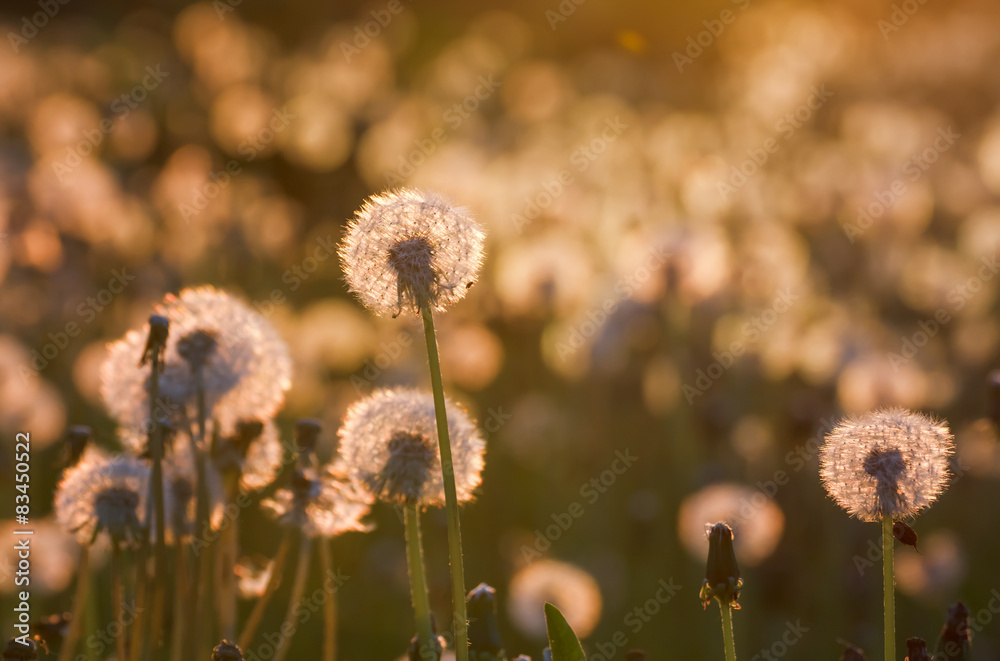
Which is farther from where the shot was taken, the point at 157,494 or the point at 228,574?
the point at 228,574

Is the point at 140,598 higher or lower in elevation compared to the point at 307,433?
lower

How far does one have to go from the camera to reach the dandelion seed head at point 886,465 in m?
A: 2.19

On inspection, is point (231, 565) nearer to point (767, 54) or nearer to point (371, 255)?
point (371, 255)

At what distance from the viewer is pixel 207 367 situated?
2.94 m

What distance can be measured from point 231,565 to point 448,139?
11.0 metres

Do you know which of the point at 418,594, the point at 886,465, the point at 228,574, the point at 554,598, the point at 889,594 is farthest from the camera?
the point at 554,598

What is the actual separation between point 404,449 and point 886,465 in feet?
3.60

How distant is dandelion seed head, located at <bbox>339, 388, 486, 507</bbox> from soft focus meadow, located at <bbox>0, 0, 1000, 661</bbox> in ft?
0.04

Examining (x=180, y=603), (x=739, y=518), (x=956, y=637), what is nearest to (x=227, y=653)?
(x=180, y=603)

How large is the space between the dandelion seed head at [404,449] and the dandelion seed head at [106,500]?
694mm

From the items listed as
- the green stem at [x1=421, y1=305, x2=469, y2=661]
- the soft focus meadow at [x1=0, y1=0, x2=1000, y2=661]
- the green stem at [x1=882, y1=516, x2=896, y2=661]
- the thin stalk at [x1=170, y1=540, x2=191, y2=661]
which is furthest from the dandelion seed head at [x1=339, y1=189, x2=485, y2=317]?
the green stem at [x1=882, y1=516, x2=896, y2=661]

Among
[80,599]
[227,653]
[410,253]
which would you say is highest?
[410,253]

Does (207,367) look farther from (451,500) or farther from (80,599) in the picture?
(451,500)

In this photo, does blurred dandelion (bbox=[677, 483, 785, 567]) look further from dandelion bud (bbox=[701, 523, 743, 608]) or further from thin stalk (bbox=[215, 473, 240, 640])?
dandelion bud (bbox=[701, 523, 743, 608])
